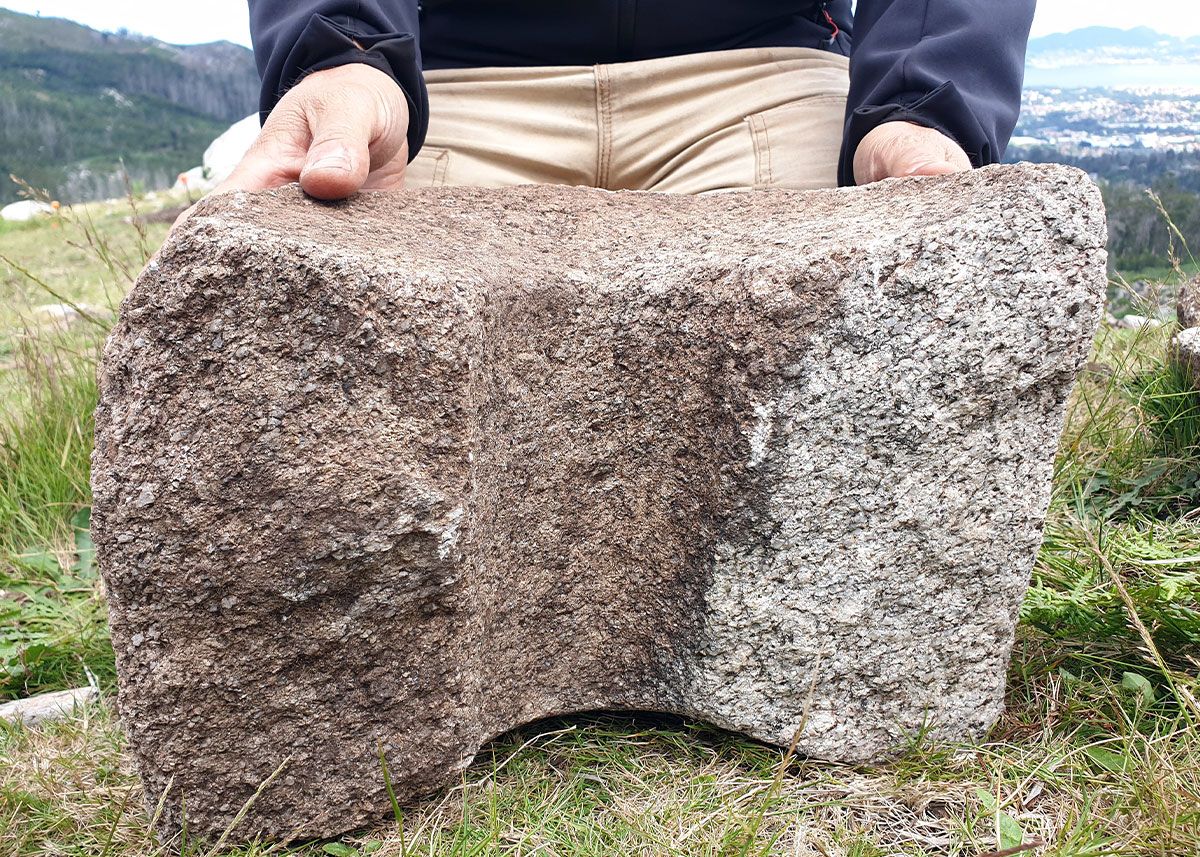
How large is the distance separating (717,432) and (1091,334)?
0.55 meters

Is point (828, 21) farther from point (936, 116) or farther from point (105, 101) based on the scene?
point (105, 101)

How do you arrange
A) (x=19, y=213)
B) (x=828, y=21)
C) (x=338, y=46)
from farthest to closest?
(x=19, y=213) < (x=828, y=21) < (x=338, y=46)

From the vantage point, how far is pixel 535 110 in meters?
2.16

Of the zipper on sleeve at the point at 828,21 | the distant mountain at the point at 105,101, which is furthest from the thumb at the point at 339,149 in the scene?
the distant mountain at the point at 105,101

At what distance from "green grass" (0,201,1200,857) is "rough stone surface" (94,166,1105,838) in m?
0.08

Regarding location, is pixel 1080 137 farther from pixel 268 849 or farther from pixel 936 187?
pixel 268 849

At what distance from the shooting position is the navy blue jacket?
1758 millimetres

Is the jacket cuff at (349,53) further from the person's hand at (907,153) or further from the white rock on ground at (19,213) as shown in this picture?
the white rock on ground at (19,213)

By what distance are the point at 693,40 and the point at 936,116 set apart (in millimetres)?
650

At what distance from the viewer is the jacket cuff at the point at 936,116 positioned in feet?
5.99

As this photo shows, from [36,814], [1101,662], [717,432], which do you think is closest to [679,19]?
[717,432]

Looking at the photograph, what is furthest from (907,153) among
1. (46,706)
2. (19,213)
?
(19,213)

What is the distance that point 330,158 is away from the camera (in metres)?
1.43

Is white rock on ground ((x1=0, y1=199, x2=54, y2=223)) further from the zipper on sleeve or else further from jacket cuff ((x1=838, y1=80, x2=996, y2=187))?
jacket cuff ((x1=838, y1=80, x2=996, y2=187))
